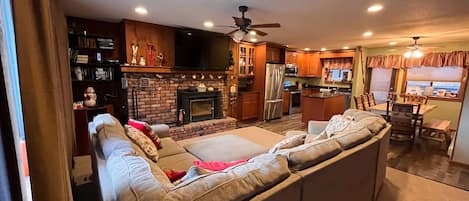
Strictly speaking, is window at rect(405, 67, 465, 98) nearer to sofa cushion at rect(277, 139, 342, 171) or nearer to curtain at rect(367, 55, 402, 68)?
curtain at rect(367, 55, 402, 68)

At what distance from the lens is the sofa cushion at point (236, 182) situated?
1016 millimetres

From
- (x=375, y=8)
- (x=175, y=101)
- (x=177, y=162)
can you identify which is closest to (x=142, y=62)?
(x=175, y=101)

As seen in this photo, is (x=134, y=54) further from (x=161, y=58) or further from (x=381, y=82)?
(x=381, y=82)

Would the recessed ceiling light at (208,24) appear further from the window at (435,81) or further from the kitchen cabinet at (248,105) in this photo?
the window at (435,81)

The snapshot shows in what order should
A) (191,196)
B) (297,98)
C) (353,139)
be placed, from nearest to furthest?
(191,196), (353,139), (297,98)

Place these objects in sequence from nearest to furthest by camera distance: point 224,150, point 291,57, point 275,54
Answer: point 224,150 → point 275,54 → point 291,57

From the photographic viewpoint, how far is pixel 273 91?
21.7ft

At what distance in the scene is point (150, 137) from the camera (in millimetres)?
2650

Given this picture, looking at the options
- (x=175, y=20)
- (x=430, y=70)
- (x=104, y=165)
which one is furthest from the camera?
(x=430, y=70)

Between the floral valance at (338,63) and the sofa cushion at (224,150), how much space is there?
6089 millimetres

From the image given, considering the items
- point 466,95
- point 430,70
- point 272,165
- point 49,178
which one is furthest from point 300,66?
point 49,178

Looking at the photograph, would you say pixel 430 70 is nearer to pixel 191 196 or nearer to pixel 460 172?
pixel 460 172

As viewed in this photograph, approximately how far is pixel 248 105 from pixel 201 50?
89.1 inches

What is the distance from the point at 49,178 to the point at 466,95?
4.86 meters
